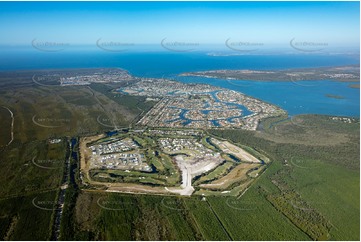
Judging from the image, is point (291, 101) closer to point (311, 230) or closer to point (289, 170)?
point (289, 170)

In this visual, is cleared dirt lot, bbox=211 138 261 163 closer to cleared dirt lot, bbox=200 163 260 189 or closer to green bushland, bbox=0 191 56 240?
cleared dirt lot, bbox=200 163 260 189

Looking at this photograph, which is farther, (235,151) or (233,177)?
(235,151)

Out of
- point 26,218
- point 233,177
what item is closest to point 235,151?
point 233,177

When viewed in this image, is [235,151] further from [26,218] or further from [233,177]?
[26,218]

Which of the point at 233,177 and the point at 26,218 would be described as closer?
the point at 26,218

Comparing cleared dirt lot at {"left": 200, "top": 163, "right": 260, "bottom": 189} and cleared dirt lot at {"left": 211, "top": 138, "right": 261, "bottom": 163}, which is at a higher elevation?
cleared dirt lot at {"left": 211, "top": 138, "right": 261, "bottom": 163}

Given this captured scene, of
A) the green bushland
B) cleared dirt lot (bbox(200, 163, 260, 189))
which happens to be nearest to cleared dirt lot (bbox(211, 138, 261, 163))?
cleared dirt lot (bbox(200, 163, 260, 189))

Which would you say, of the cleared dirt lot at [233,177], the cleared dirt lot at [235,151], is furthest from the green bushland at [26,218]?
the cleared dirt lot at [235,151]

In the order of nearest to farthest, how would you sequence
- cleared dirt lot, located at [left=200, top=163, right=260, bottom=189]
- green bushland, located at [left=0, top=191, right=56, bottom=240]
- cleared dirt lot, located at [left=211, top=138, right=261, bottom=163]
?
green bushland, located at [left=0, top=191, right=56, bottom=240] → cleared dirt lot, located at [left=200, top=163, right=260, bottom=189] → cleared dirt lot, located at [left=211, top=138, right=261, bottom=163]

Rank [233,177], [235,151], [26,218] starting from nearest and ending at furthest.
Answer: [26,218], [233,177], [235,151]


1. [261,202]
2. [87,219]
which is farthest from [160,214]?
[261,202]

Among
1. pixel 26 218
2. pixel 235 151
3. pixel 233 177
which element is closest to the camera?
pixel 26 218
